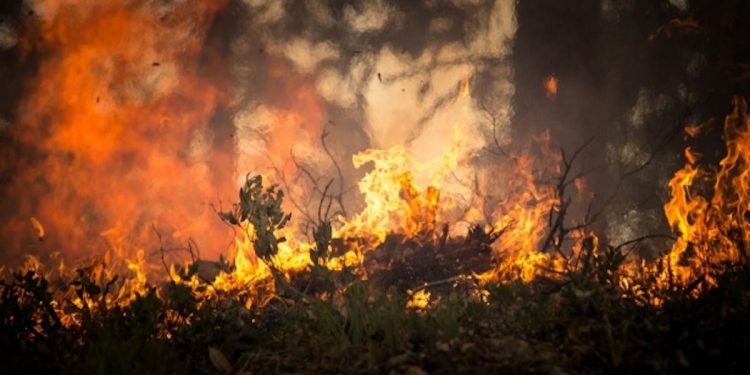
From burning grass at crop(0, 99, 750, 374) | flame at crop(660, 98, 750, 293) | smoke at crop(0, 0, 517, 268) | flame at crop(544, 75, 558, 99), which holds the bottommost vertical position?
burning grass at crop(0, 99, 750, 374)

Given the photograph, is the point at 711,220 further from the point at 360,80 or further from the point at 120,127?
the point at 120,127

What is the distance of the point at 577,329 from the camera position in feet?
9.43

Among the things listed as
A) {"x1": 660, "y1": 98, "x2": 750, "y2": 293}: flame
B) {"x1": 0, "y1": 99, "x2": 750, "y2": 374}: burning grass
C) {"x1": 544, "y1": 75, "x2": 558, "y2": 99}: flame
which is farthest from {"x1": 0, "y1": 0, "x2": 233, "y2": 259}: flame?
{"x1": 660, "y1": 98, "x2": 750, "y2": 293}: flame

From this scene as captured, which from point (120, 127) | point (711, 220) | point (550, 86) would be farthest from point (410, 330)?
point (120, 127)

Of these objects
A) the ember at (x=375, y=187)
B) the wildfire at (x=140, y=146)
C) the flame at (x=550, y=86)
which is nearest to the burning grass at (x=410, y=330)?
the ember at (x=375, y=187)

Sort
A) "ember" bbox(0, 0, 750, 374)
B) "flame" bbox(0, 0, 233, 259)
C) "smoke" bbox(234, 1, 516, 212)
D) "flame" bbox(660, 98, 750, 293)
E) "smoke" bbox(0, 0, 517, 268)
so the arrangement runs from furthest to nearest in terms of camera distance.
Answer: "smoke" bbox(234, 1, 516, 212), "smoke" bbox(0, 0, 517, 268), "flame" bbox(0, 0, 233, 259), "flame" bbox(660, 98, 750, 293), "ember" bbox(0, 0, 750, 374)

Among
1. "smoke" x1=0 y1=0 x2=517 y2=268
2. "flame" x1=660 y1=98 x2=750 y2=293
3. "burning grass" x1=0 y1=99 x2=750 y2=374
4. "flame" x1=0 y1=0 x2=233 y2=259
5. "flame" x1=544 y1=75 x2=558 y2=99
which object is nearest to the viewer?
"burning grass" x1=0 y1=99 x2=750 y2=374

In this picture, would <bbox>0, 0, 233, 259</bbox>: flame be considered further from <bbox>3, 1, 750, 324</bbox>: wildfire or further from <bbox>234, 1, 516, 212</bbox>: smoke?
<bbox>234, 1, 516, 212</bbox>: smoke

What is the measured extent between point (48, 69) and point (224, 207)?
21.2 feet

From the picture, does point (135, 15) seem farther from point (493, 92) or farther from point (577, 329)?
point (577, 329)

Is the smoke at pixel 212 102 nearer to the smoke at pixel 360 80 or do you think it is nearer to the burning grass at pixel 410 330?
the smoke at pixel 360 80

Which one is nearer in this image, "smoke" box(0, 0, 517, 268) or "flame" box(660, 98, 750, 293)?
"flame" box(660, 98, 750, 293)

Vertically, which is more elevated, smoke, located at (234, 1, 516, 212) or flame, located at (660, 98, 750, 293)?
smoke, located at (234, 1, 516, 212)

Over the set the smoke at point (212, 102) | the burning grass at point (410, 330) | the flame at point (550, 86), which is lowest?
the burning grass at point (410, 330)
